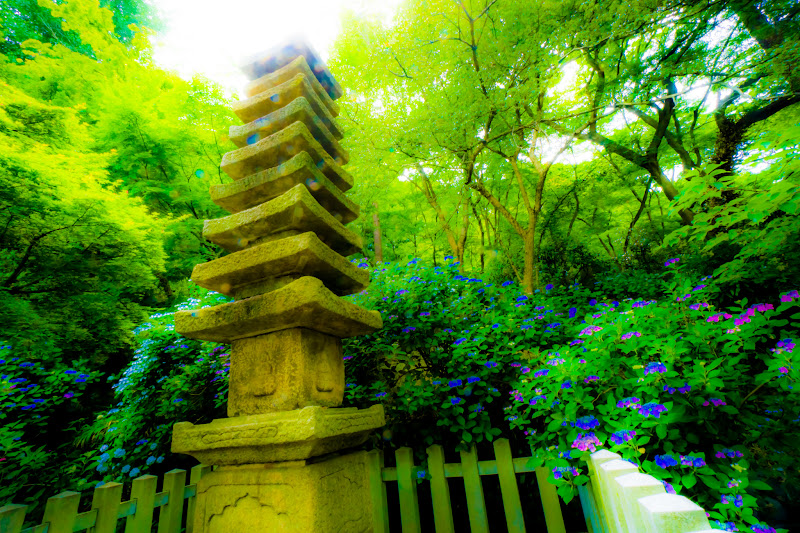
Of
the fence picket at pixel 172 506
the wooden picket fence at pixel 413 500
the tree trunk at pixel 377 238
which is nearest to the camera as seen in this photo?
the wooden picket fence at pixel 413 500

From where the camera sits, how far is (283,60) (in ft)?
8.82

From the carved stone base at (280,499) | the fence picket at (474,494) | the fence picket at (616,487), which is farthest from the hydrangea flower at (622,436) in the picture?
the carved stone base at (280,499)

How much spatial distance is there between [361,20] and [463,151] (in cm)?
510

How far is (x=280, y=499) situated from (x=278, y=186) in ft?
5.78

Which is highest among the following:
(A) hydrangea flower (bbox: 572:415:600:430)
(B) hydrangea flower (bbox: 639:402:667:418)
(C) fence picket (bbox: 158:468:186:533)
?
(B) hydrangea flower (bbox: 639:402:667:418)

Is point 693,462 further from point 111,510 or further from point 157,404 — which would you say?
point 157,404

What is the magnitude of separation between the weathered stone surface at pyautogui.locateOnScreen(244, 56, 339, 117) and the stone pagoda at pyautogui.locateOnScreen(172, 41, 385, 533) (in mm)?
12

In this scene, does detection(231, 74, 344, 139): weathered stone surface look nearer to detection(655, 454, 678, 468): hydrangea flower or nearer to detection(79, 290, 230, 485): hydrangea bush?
detection(79, 290, 230, 485): hydrangea bush

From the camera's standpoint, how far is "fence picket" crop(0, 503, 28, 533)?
158 cm

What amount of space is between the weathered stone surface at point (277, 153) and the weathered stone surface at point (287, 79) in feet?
2.01

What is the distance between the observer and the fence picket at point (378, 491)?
2.44 metres

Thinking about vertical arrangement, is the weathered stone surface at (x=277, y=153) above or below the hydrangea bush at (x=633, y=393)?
above

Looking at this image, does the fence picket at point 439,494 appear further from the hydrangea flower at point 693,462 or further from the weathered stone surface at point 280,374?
the hydrangea flower at point 693,462

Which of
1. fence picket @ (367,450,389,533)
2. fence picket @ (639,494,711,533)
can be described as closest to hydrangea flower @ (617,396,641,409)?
fence picket @ (639,494,711,533)
